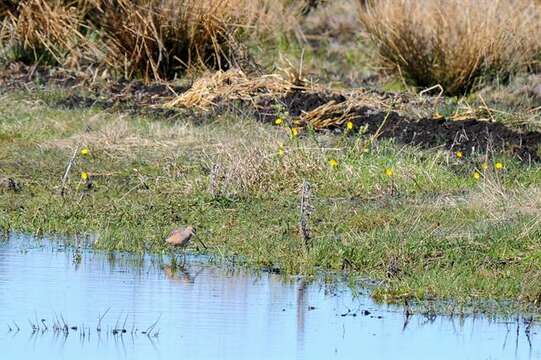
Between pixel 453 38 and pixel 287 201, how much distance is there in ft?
20.9

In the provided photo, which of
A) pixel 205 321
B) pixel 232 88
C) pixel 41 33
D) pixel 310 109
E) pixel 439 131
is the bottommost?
pixel 205 321

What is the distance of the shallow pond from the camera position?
22.7 feet

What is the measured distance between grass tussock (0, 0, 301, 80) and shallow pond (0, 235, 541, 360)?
7.36 metres

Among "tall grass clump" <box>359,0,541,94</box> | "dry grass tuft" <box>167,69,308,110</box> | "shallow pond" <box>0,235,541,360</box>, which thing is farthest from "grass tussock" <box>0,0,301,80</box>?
"shallow pond" <box>0,235,541,360</box>

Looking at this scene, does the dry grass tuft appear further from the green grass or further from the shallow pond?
the shallow pond

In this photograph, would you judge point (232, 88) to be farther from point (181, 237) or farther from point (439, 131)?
point (181, 237)

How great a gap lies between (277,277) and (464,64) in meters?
8.30

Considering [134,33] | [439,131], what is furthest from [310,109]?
[134,33]

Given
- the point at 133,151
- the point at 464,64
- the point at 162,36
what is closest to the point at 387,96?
the point at 464,64

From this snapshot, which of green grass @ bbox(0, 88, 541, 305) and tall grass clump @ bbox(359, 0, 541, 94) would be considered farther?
tall grass clump @ bbox(359, 0, 541, 94)

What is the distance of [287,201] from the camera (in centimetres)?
1057

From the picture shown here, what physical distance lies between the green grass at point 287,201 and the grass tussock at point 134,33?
2538 mm

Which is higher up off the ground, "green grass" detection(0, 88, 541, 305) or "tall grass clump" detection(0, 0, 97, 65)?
"tall grass clump" detection(0, 0, 97, 65)

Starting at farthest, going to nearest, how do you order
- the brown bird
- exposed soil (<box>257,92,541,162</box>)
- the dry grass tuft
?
1. the dry grass tuft
2. exposed soil (<box>257,92,541,162</box>)
3. the brown bird
